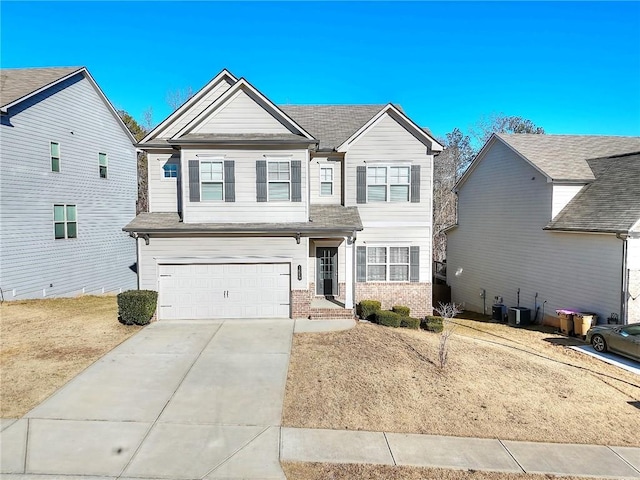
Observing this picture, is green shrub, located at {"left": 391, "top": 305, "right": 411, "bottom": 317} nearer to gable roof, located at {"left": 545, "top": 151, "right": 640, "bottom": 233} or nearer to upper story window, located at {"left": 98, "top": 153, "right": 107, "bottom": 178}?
gable roof, located at {"left": 545, "top": 151, "right": 640, "bottom": 233}

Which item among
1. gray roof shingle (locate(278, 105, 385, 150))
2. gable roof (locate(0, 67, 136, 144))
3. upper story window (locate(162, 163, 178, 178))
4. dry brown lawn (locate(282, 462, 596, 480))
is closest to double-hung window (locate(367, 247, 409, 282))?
gray roof shingle (locate(278, 105, 385, 150))

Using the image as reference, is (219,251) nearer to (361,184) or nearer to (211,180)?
(211,180)

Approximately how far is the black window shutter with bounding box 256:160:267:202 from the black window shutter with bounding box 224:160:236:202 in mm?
833

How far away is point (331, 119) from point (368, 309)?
9322 mm

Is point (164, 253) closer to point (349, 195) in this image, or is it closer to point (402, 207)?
point (349, 195)

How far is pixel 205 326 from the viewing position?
13.0 m

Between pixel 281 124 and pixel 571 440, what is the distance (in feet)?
40.3

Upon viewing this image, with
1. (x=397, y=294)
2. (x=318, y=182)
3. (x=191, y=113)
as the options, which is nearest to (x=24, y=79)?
(x=191, y=113)

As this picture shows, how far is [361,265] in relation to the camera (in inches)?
628

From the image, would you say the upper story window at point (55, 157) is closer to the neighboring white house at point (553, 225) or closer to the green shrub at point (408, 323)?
the green shrub at point (408, 323)

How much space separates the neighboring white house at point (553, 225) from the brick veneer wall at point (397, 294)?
5862 millimetres

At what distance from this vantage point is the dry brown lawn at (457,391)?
7324mm

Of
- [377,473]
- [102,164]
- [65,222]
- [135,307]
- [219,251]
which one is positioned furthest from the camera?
[102,164]

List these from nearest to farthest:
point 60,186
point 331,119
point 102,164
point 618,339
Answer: point 618,339 → point 331,119 → point 60,186 → point 102,164
